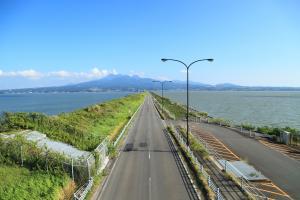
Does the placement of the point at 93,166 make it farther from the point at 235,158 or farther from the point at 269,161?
the point at 269,161

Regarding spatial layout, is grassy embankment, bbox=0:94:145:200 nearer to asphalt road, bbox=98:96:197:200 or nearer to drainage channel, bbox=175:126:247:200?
asphalt road, bbox=98:96:197:200

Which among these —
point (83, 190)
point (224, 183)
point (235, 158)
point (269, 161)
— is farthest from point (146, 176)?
point (269, 161)

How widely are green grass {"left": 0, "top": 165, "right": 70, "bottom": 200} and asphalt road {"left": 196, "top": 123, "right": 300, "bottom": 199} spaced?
666 inches

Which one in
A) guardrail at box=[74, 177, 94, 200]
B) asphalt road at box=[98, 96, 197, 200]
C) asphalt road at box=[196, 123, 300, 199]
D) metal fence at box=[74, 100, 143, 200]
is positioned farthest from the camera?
asphalt road at box=[196, 123, 300, 199]

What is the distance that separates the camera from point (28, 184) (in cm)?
2222

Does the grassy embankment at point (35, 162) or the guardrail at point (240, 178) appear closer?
the grassy embankment at point (35, 162)

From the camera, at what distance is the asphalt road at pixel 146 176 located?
22.6m

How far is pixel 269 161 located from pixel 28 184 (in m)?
23.9

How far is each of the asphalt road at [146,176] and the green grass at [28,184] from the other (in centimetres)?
319

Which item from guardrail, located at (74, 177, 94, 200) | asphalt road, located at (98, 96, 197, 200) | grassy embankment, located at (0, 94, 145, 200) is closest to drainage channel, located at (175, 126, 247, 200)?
asphalt road, located at (98, 96, 197, 200)

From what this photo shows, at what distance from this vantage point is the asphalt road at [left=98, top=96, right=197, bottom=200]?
22578 millimetres

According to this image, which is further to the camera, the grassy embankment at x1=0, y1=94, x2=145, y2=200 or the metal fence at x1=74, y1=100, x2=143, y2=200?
the metal fence at x1=74, y1=100, x2=143, y2=200

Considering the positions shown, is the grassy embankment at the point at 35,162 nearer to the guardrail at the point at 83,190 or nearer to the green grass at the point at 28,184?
the green grass at the point at 28,184

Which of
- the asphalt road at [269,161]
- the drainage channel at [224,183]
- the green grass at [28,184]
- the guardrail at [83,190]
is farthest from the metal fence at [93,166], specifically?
the asphalt road at [269,161]
